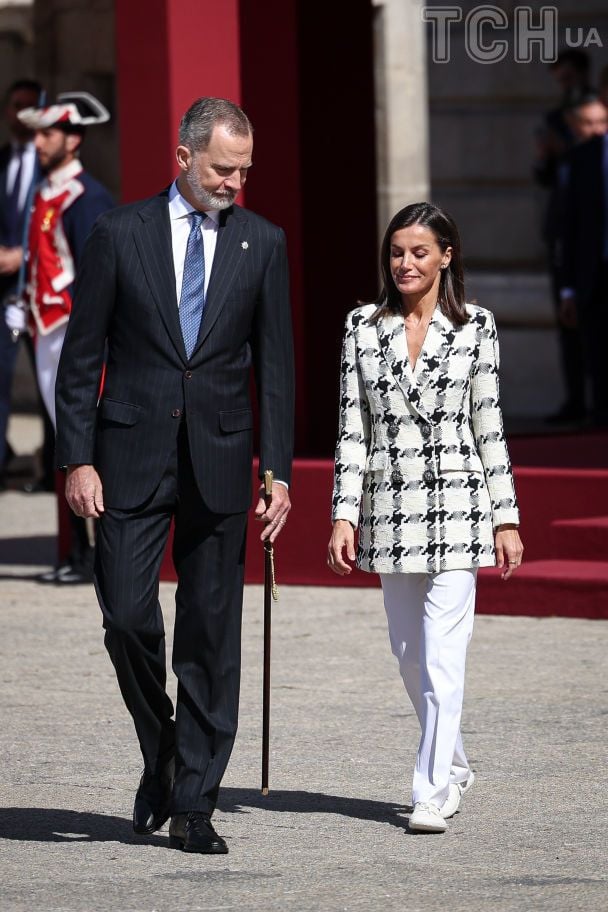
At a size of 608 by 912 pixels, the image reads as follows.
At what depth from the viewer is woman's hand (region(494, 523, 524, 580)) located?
5.53m

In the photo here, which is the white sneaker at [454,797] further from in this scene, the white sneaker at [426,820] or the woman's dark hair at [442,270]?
the woman's dark hair at [442,270]

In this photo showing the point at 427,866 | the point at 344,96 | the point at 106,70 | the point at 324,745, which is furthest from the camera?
the point at 106,70

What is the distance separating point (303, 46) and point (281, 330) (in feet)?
15.6

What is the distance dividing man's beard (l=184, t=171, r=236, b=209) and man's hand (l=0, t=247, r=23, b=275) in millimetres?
6604

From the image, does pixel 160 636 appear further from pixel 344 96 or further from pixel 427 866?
pixel 344 96

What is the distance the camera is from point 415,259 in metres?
5.54

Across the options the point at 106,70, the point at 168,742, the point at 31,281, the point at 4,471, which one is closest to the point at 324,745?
the point at 168,742

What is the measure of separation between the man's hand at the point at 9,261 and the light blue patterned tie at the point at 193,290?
259 inches

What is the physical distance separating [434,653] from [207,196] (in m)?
1.31

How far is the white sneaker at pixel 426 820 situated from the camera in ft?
17.7

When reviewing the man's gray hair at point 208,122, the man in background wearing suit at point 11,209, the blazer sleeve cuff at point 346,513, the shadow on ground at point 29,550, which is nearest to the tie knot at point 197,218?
the man's gray hair at point 208,122

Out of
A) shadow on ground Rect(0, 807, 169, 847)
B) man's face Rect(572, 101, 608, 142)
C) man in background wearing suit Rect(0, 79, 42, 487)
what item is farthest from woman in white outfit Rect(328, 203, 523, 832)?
man's face Rect(572, 101, 608, 142)

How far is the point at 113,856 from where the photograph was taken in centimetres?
523

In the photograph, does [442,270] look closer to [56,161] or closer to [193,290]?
[193,290]
